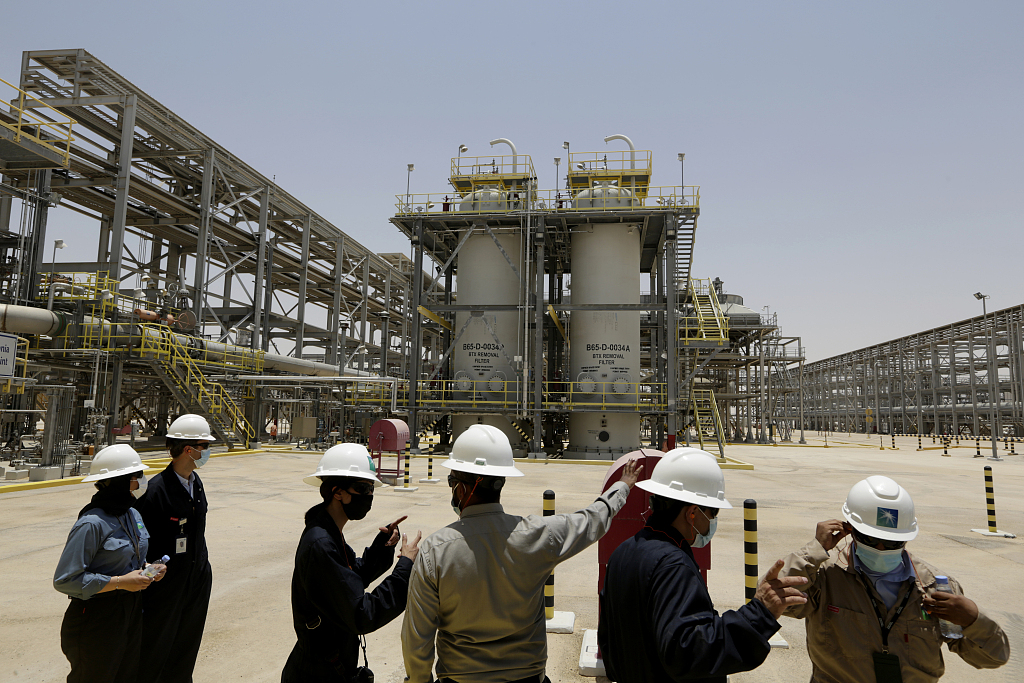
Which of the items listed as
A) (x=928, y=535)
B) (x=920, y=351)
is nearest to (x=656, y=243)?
(x=928, y=535)

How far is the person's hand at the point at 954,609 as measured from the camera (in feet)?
8.10

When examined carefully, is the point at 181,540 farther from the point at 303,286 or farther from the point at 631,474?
the point at 303,286

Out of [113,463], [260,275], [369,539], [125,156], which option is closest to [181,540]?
[113,463]

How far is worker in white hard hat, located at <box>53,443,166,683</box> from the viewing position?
3.26m

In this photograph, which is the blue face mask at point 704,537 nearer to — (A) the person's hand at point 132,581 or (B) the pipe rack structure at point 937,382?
(A) the person's hand at point 132,581

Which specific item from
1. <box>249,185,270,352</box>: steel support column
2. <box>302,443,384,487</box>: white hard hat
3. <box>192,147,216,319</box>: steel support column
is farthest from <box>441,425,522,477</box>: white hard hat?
<box>249,185,270,352</box>: steel support column

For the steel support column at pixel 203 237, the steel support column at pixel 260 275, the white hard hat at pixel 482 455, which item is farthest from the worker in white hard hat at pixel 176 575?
the steel support column at pixel 260 275

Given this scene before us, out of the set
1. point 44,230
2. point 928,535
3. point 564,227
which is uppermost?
point 564,227

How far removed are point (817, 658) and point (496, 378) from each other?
23.3m

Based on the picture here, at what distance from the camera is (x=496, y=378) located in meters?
26.0

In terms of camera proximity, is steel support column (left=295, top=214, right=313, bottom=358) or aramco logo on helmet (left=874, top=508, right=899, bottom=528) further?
steel support column (left=295, top=214, right=313, bottom=358)

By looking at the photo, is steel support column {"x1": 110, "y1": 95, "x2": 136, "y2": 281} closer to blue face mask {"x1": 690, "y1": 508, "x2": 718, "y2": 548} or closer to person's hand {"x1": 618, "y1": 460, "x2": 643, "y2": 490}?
person's hand {"x1": 618, "y1": 460, "x2": 643, "y2": 490}

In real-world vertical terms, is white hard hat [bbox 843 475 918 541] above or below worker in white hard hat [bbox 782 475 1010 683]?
above

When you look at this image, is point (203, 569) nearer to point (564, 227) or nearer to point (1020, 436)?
point (564, 227)
